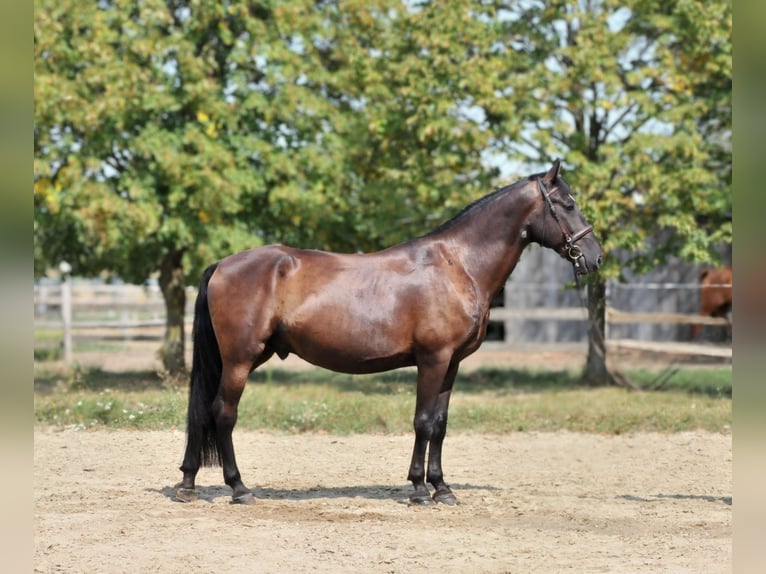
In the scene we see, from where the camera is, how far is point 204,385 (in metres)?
7.14

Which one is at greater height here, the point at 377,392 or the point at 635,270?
the point at 635,270

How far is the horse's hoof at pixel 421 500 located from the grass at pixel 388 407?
3258 millimetres

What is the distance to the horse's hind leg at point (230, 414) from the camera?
6.98 metres

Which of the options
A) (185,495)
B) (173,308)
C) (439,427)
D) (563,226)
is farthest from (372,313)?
(173,308)

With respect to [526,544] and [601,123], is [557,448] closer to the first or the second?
[526,544]

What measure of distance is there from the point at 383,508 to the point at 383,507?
0.13ft

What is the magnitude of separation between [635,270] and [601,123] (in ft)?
7.46

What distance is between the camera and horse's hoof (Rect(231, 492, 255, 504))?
695 cm

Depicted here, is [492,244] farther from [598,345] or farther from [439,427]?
[598,345]

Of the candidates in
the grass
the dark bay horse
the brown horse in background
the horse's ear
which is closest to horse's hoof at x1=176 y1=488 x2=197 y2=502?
the dark bay horse
